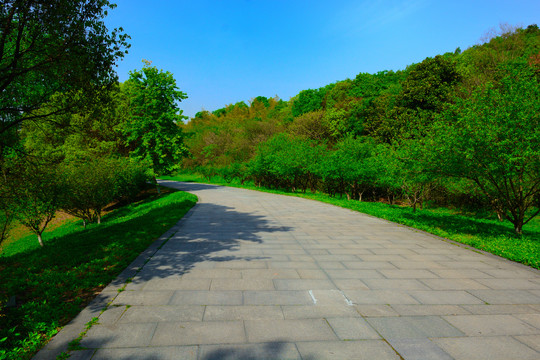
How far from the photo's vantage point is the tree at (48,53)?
5.04 metres

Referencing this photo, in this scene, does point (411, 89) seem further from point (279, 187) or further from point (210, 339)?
point (210, 339)

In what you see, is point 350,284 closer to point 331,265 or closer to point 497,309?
point 331,265

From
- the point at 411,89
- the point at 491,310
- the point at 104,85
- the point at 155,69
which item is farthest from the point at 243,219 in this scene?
the point at 411,89

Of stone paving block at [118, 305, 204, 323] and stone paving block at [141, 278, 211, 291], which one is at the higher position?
stone paving block at [118, 305, 204, 323]

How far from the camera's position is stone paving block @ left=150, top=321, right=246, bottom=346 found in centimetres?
288

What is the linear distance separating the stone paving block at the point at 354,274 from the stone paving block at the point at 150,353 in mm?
2896

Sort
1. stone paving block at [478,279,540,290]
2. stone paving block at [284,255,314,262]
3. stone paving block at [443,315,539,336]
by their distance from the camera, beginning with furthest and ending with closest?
stone paving block at [284,255,314,262], stone paving block at [478,279,540,290], stone paving block at [443,315,539,336]

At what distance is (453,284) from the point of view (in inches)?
180

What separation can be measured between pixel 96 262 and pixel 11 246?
16407 mm

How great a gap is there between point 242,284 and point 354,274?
7.07 ft

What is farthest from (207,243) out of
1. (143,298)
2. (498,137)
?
(498,137)

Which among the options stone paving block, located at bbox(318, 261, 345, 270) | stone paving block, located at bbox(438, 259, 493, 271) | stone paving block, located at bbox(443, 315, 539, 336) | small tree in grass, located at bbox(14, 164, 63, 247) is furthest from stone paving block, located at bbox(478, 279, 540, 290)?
small tree in grass, located at bbox(14, 164, 63, 247)

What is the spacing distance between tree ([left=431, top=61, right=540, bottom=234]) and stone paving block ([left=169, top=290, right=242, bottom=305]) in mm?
7889

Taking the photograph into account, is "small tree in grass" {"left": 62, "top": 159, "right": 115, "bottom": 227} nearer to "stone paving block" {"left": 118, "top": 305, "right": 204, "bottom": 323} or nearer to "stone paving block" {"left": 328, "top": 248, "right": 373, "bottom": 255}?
"stone paving block" {"left": 118, "top": 305, "right": 204, "bottom": 323}
